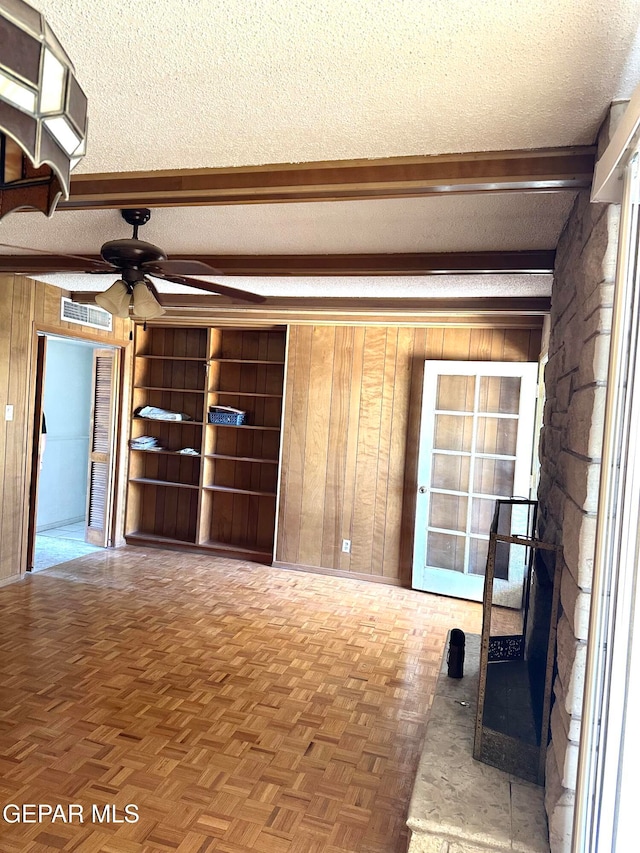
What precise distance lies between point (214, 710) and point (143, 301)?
6.26ft

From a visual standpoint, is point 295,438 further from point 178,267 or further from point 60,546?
point 178,267

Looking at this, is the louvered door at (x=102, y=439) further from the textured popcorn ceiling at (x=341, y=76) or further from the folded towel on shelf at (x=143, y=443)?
the textured popcorn ceiling at (x=341, y=76)

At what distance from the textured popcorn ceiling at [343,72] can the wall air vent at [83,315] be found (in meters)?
3.28

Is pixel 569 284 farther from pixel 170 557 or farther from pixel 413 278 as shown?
pixel 170 557

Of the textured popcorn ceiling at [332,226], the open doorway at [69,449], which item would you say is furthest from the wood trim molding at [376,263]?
the open doorway at [69,449]

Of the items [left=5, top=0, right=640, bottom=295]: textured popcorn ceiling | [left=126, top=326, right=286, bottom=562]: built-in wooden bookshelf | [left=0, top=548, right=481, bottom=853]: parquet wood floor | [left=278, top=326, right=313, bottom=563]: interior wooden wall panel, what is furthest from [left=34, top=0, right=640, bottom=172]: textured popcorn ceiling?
[left=126, top=326, right=286, bottom=562]: built-in wooden bookshelf

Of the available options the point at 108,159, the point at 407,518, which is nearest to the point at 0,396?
the point at 108,159

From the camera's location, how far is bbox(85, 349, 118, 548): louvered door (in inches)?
221

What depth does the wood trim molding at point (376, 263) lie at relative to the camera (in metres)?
2.96

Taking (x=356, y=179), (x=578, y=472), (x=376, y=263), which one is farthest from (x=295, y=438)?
(x=578, y=472)

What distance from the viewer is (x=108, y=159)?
2.04 meters

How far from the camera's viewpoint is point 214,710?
2828 mm

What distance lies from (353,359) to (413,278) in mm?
1642

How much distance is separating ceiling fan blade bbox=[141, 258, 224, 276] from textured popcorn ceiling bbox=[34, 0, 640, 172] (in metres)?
0.59
